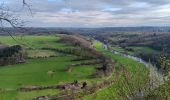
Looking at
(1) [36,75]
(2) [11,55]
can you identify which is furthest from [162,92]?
(2) [11,55]

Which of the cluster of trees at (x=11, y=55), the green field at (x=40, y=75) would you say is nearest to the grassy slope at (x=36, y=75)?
the green field at (x=40, y=75)

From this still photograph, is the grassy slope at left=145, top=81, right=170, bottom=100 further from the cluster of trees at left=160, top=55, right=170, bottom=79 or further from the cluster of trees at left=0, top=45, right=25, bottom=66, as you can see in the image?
the cluster of trees at left=0, top=45, right=25, bottom=66

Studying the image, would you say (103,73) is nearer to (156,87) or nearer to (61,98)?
(61,98)

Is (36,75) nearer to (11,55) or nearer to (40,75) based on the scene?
(40,75)

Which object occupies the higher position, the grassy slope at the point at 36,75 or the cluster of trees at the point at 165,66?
the cluster of trees at the point at 165,66

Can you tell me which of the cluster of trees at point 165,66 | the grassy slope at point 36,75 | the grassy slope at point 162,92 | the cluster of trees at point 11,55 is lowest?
the grassy slope at point 36,75

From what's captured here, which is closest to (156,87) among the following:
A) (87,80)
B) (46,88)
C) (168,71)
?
(168,71)

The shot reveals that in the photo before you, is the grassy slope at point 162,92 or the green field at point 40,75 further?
the green field at point 40,75

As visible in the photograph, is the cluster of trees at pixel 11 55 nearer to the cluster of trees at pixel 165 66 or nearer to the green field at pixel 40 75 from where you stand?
the green field at pixel 40 75

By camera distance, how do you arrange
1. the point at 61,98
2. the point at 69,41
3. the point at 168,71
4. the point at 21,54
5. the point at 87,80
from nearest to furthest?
the point at 168,71 < the point at 61,98 < the point at 87,80 < the point at 21,54 < the point at 69,41
